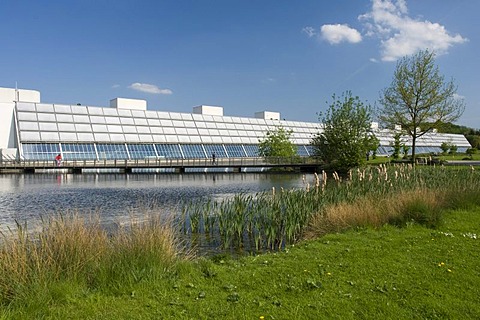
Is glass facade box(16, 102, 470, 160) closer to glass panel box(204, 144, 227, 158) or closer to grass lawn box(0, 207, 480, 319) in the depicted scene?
glass panel box(204, 144, 227, 158)

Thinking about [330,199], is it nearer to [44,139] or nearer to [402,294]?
[402,294]

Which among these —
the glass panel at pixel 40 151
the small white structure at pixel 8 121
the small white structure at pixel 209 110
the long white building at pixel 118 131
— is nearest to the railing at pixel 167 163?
the glass panel at pixel 40 151

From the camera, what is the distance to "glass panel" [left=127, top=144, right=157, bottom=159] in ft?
166

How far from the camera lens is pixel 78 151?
4719 cm

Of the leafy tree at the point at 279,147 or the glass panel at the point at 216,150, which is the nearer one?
the leafy tree at the point at 279,147

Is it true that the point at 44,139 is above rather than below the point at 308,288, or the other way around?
above

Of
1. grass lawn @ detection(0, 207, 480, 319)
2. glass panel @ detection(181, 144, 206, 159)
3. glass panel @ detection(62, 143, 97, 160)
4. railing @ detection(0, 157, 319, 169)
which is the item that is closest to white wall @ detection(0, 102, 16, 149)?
glass panel @ detection(62, 143, 97, 160)

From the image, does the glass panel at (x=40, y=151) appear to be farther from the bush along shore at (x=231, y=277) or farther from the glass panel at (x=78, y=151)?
the bush along shore at (x=231, y=277)

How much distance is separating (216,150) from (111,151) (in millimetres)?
15101

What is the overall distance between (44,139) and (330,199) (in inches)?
1669

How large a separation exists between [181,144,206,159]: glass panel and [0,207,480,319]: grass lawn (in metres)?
47.5

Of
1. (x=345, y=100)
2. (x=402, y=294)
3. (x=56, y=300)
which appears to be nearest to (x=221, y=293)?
(x=56, y=300)

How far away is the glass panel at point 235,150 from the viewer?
5833 centimetres

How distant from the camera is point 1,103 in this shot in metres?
46.0
